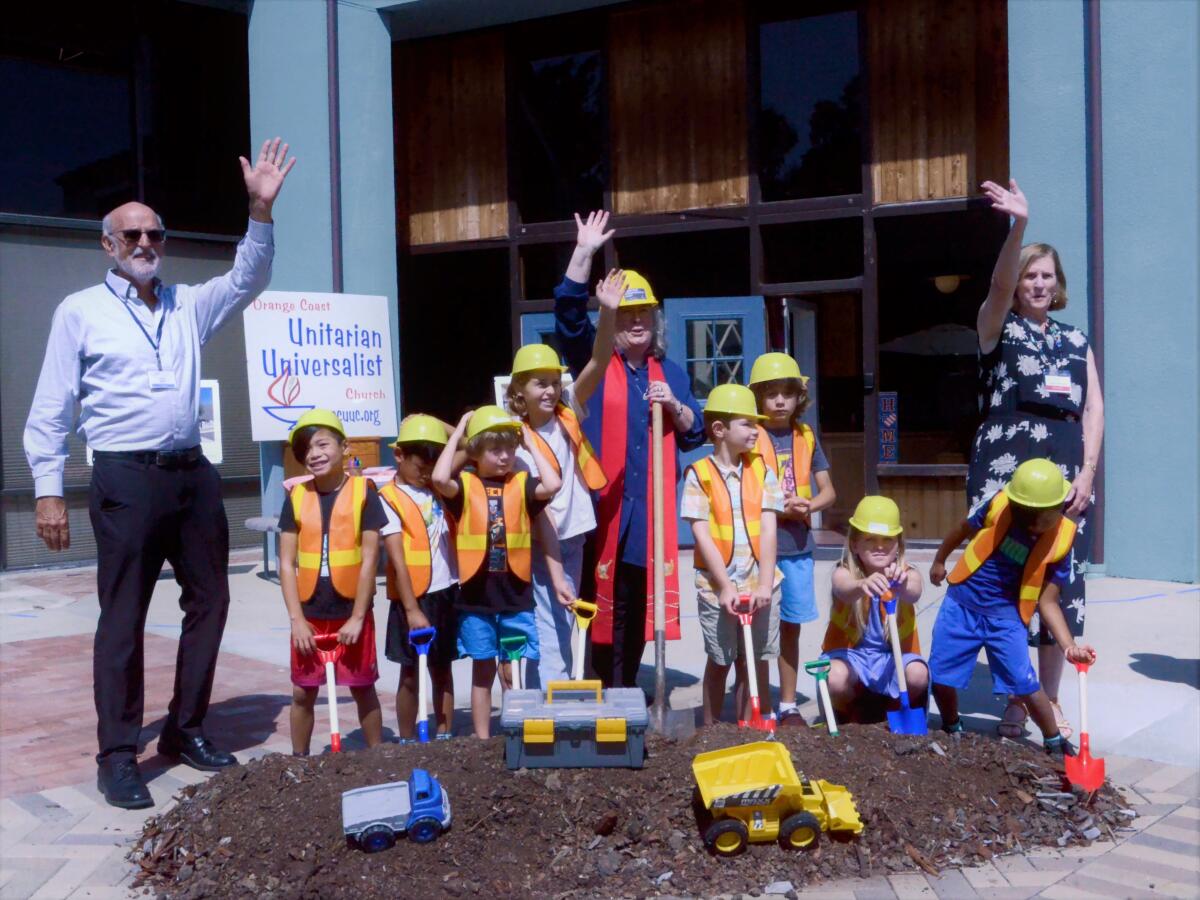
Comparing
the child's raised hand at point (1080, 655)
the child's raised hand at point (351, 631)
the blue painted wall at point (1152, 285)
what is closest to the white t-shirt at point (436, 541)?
the child's raised hand at point (351, 631)

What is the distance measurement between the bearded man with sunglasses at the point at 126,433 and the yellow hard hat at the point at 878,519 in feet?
7.73

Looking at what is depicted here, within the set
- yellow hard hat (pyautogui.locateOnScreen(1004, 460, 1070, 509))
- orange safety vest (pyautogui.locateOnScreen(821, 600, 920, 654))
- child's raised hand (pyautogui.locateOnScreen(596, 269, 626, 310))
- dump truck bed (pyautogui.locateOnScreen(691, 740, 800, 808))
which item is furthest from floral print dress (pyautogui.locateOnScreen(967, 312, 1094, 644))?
dump truck bed (pyautogui.locateOnScreen(691, 740, 800, 808))

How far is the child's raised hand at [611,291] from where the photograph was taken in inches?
163

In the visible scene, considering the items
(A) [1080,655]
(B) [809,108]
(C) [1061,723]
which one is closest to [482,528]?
(A) [1080,655]

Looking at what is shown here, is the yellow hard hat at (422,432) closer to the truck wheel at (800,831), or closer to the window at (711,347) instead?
the truck wheel at (800,831)

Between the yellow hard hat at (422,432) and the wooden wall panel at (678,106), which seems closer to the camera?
the yellow hard hat at (422,432)

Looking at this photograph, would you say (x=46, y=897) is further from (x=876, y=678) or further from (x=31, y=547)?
(x=31, y=547)

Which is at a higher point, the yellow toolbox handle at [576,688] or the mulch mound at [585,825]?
the yellow toolbox handle at [576,688]

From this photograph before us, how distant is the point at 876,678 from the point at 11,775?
3223 millimetres

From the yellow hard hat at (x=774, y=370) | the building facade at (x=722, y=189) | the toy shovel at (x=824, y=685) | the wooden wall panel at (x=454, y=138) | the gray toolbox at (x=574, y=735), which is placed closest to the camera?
the gray toolbox at (x=574, y=735)

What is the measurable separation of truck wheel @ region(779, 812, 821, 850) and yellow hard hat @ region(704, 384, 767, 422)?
1542 mm

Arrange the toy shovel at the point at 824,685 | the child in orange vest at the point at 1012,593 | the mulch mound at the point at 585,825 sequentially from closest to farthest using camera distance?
1. the mulch mound at the point at 585,825
2. the toy shovel at the point at 824,685
3. the child in orange vest at the point at 1012,593

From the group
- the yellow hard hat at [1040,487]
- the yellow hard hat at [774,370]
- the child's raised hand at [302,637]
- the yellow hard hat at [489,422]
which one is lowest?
the child's raised hand at [302,637]

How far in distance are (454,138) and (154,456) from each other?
24.3 ft
